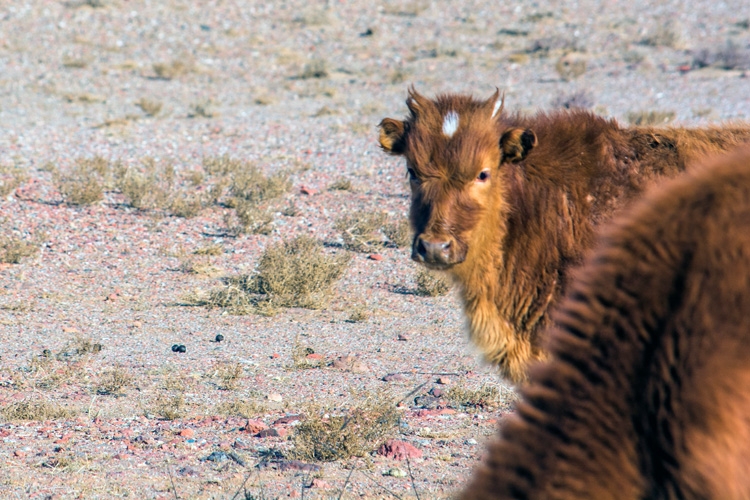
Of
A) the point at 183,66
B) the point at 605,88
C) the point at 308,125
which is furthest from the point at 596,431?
the point at 183,66

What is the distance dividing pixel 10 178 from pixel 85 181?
131cm

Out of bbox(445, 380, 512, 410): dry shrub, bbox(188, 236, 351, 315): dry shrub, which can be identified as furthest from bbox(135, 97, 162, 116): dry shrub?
bbox(445, 380, 512, 410): dry shrub

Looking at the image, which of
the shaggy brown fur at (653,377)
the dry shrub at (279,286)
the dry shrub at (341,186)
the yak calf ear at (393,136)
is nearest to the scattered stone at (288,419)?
the yak calf ear at (393,136)

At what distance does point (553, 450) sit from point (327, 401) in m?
5.16

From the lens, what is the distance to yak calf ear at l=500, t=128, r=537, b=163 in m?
5.81

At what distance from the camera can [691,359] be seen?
2238 millimetres

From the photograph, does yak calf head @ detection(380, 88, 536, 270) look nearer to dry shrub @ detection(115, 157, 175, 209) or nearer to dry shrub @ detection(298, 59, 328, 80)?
dry shrub @ detection(115, 157, 175, 209)

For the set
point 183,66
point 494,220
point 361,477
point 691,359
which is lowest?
point 183,66

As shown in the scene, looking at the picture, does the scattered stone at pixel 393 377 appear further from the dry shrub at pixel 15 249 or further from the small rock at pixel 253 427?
the dry shrub at pixel 15 249

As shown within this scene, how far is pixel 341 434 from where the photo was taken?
243 inches

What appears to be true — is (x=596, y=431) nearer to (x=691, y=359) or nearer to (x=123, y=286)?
(x=691, y=359)

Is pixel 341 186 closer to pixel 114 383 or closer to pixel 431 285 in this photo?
pixel 431 285

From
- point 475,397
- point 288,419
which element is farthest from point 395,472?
point 475,397

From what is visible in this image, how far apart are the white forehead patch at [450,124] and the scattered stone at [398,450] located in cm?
213
